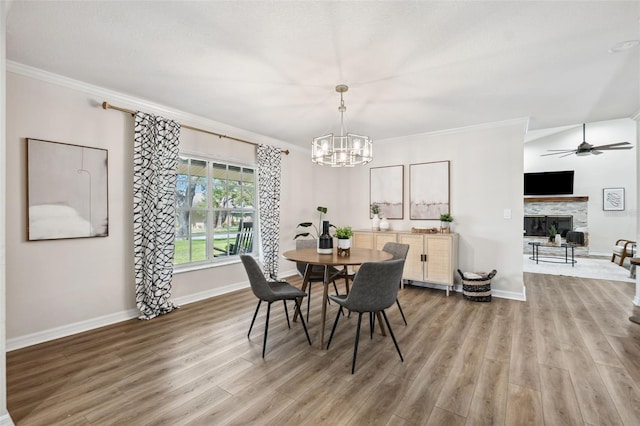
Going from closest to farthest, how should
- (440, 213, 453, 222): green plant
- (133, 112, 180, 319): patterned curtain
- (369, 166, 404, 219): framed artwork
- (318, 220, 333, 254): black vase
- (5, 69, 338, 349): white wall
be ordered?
(5, 69, 338, 349): white wall
(318, 220, 333, 254): black vase
(133, 112, 180, 319): patterned curtain
(440, 213, 453, 222): green plant
(369, 166, 404, 219): framed artwork

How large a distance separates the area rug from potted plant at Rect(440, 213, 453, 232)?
199 centimetres

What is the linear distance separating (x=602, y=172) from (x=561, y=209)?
132 centimetres

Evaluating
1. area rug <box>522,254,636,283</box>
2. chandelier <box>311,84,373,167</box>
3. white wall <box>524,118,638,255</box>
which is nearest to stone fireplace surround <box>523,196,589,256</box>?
white wall <box>524,118,638,255</box>

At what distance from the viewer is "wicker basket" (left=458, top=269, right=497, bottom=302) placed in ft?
13.5

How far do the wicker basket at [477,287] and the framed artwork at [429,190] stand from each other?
1.14 meters

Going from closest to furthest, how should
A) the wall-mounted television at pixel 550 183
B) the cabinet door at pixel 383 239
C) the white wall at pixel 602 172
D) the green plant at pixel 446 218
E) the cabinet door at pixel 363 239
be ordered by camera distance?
the green plant at pixel 446 218 < the cabinet door at pixel 383 239 < the cabinet door at pixel 363 239 < the white wall at pixel 602 172 < the wall-mounted television at pixel 550 183

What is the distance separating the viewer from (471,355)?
2541 millimetres

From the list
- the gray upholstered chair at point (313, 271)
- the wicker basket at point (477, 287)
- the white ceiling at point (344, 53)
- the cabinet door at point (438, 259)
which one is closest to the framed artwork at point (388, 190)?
the cabinet door at point (438, 259)

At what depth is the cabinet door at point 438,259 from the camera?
4.40 meters

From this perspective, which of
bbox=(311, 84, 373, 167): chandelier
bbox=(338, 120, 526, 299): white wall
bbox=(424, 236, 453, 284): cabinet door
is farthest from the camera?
bbox=(424, 236, 453, 284): cabinet door

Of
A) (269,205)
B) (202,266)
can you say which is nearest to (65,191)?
(202,266)

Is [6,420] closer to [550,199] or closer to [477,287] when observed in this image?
[477,287]

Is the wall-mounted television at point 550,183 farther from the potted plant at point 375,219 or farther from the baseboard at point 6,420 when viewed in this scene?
the baseboard at point 6,420

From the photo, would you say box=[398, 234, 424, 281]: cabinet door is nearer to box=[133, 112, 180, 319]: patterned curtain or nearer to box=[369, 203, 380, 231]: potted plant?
box=[369, 203, 380, 231]: potted plant
